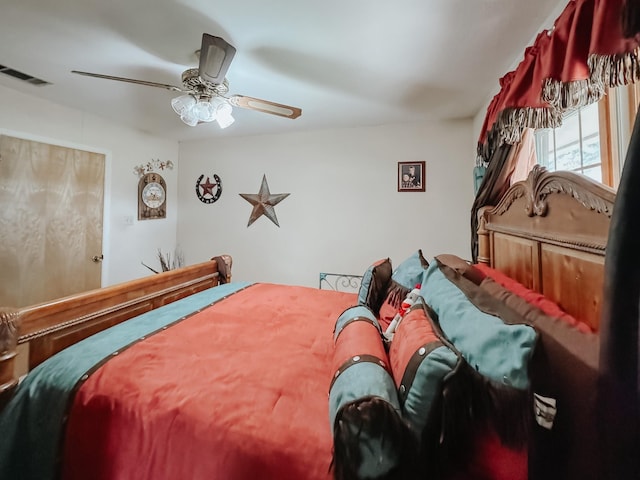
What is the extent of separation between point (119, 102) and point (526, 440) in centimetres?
356

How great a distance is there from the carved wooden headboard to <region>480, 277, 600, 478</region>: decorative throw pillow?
305 mm

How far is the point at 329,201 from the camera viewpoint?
3.45m

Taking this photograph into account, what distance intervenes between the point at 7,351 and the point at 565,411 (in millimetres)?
1832

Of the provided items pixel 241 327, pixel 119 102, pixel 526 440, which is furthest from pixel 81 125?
pixel 526 440

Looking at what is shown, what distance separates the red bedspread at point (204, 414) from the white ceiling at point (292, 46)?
67.0 inches

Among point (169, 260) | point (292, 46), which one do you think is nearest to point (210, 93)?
point (292, 46)

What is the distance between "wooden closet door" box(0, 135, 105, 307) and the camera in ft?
7.80

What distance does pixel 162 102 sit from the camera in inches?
103

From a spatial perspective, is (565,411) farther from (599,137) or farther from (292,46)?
(292,46)

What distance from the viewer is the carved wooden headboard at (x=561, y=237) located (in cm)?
85

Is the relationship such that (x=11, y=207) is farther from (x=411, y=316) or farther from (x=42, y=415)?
(x=411, y=316)

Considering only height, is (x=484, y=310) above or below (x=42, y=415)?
above

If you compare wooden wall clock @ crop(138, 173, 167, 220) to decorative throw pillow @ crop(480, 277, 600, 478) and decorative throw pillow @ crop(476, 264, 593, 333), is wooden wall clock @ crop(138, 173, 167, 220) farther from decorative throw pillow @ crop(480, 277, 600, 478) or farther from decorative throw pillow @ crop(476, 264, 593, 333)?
decorative throw pillow @ crop(480, 277, 600, 478)

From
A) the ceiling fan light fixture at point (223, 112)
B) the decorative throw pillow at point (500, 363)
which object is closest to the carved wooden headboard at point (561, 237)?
the decorative throw pillow at point (500, 363)
